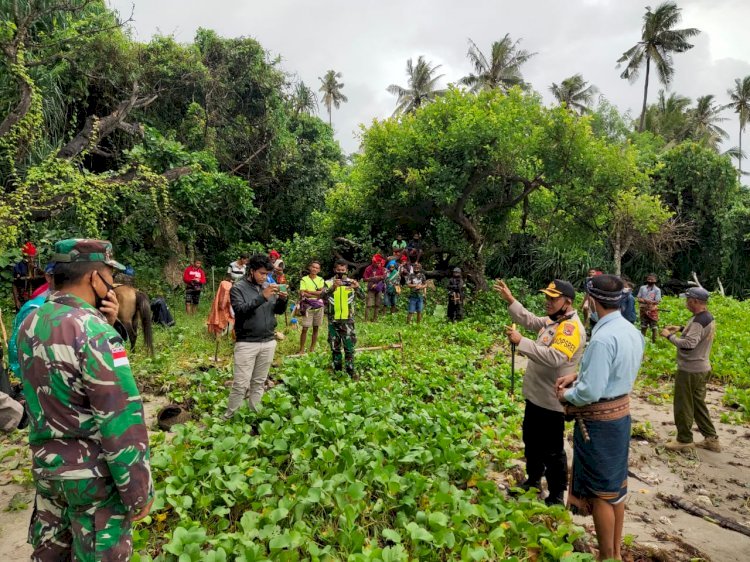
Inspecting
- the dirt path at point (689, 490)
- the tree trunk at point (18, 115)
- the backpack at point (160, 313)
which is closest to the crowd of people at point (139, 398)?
the dirt path at point (689, 490)

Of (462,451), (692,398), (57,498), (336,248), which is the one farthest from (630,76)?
(57,498)

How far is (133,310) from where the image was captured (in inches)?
278

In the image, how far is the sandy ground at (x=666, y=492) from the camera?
12.3 feet

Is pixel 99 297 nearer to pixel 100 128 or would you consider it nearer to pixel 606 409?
pixel 606 409

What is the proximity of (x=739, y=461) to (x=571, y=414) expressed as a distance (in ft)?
13.3

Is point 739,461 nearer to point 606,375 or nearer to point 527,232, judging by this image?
point 606,375

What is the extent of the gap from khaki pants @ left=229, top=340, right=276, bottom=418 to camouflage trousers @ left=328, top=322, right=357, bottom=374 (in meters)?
2.22

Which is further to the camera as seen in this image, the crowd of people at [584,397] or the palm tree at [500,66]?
the palm tree at [500,66]

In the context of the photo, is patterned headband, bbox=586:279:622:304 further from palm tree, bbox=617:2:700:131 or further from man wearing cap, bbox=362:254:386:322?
palm tree, bbox=617:2:700:131

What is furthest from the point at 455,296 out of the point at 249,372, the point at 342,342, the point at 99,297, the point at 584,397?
the point at 99,297

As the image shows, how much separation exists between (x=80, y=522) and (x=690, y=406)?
21.6ft

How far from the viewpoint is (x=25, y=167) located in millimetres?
11438

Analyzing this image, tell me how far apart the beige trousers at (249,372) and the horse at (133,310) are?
95.8 inches

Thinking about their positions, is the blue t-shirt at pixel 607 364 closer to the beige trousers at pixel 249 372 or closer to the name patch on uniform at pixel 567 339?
the name patch on uniform at pixel 567 339
